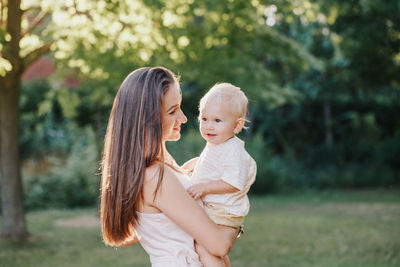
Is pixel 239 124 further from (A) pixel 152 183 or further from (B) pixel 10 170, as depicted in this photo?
(B) pixel 10 170

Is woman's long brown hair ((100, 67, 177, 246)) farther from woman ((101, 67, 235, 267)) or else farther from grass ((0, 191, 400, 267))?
grass ((0, 191, 400, 267))

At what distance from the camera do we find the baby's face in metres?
2.39

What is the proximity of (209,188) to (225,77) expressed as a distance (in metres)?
5.21

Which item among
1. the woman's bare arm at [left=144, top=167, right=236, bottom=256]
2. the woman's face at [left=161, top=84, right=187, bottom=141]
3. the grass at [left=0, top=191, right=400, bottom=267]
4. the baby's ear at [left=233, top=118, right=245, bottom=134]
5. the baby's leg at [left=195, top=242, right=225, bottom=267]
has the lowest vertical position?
the grass at [left=0, top=191, right=400, bottom=267]

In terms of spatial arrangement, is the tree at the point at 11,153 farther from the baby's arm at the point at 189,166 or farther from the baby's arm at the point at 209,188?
→ the baby's arm at the point at 209,188

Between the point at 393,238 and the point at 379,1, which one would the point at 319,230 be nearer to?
the point at 393,238

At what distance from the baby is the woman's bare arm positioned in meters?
0.09

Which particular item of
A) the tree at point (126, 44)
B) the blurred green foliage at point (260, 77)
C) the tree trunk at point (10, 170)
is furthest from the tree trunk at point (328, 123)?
the tree trunk at point (10, 170)

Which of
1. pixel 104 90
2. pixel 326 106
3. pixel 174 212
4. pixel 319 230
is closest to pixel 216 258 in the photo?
pixel 174 212

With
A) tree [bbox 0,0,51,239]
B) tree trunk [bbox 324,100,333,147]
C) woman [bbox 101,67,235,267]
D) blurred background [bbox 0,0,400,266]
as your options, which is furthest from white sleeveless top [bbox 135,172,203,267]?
tree trunk [bbox 324,100,333,147]

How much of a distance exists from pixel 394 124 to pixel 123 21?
1218cm

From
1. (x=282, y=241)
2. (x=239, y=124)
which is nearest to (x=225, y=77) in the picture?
(x=282, y=241)

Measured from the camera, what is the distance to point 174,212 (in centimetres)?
211

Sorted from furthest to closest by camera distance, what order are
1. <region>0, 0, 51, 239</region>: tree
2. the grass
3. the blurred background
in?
<region>0, 0, 51, 239</region>: tree, the blurred background, the grass
